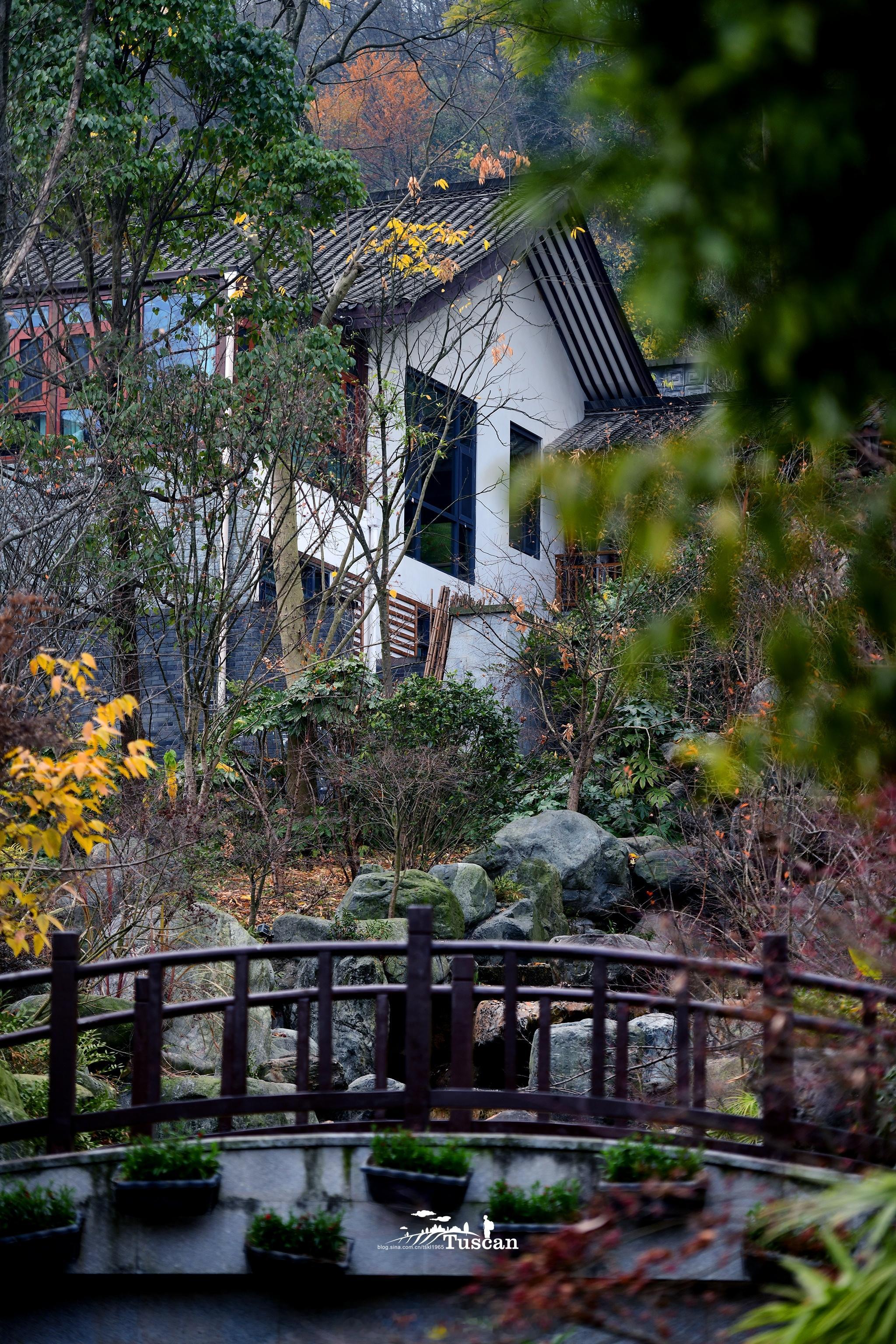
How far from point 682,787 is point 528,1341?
33.1 ft

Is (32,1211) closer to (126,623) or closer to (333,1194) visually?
(333,1194)

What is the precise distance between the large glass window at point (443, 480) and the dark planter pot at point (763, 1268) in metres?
10.6

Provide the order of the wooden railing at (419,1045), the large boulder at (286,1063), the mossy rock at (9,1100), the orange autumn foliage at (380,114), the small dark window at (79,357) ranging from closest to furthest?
the wooden railing at (419,1045)
the mossy rock at (9,1100)
the large boulder at (286,1063)
the small dark window at (79,357)
the orange autumn foliage at (380,114)

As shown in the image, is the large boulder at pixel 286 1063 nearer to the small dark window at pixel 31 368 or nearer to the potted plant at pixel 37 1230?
the potted plant at pixel 37 1230

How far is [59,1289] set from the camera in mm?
5332

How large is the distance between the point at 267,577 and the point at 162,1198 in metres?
9.89

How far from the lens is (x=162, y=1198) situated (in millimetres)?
5422

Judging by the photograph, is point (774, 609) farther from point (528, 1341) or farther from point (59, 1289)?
point (528, 1341)

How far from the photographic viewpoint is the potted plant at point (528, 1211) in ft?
17.6

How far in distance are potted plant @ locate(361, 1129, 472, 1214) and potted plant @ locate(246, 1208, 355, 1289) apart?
245 mm

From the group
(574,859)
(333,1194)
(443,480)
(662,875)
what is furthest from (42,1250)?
(443,480)

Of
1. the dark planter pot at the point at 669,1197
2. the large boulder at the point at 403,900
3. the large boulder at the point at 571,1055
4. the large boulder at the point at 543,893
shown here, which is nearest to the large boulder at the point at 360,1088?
the large boulder at the point at 571,1055

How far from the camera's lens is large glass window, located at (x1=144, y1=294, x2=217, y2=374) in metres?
12.1

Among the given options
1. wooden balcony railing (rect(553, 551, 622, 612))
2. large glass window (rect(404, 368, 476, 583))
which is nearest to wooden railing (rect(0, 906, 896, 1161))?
wooden balcony railing (rect(553, 551, 622, 612))
